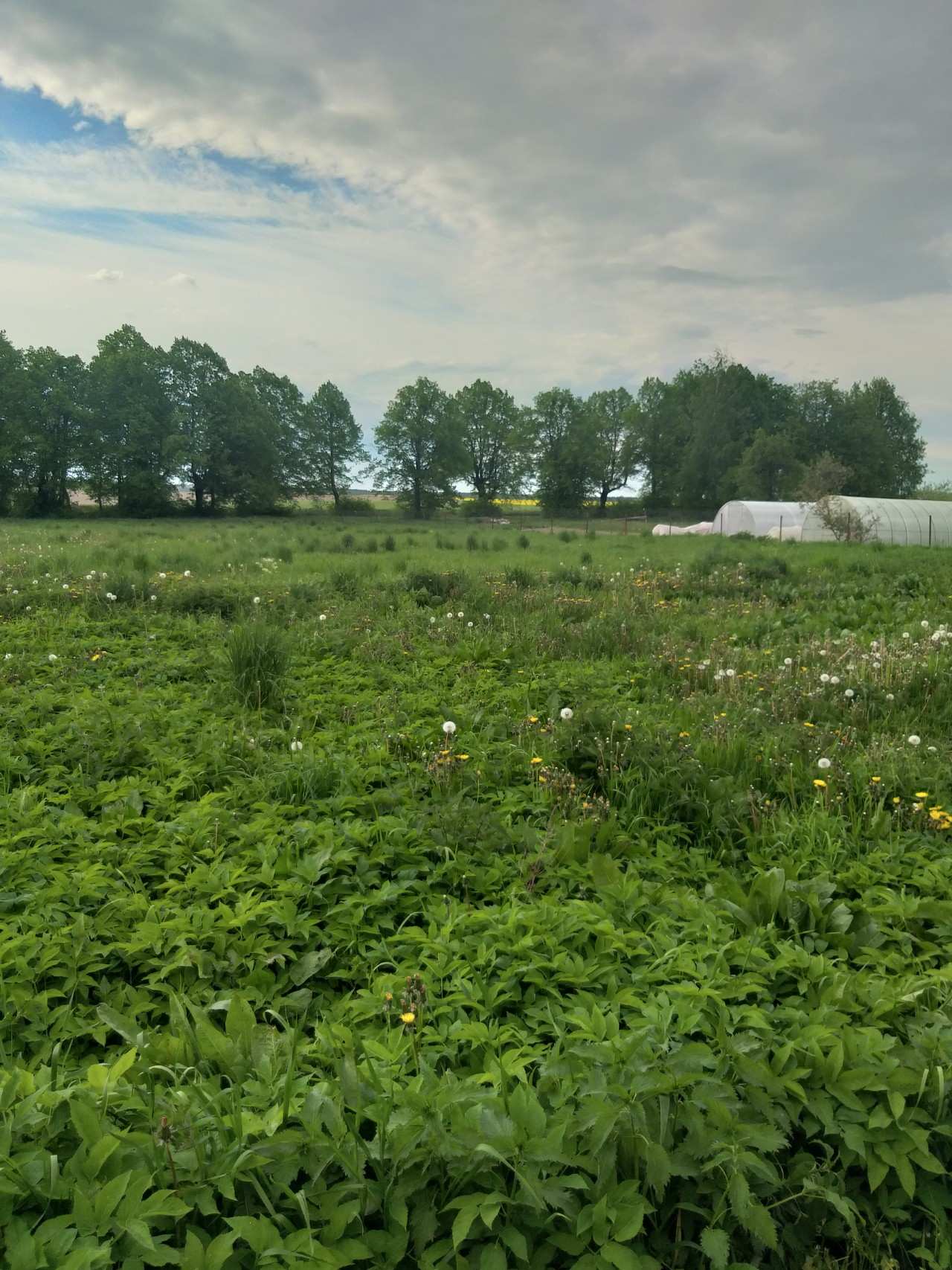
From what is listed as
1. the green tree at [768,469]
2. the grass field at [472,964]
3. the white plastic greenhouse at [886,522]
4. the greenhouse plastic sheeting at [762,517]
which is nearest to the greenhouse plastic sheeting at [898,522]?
the white plastic greenhouse at [886,522]

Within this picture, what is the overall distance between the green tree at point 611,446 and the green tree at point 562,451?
59 cm

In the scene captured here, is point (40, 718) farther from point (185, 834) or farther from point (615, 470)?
point (615, 470)

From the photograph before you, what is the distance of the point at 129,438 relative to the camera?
47.8m

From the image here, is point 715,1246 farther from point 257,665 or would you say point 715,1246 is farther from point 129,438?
point 129,438

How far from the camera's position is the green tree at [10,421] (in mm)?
44188

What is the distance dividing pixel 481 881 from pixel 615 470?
247ft

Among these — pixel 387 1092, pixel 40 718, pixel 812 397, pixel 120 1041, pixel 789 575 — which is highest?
pixel 812 397

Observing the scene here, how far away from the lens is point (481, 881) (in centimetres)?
371

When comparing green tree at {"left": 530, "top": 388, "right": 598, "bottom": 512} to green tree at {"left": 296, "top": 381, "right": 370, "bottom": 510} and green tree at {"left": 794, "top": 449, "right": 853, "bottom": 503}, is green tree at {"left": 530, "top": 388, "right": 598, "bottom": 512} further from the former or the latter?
green tree at {"left": 794, "top": 449, "right": 853, "bottom": 503}

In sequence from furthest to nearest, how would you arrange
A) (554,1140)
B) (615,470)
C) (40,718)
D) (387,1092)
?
(615,470), (40,718), (387,1092), (554,1140)

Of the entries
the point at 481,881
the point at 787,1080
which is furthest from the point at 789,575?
the point at 787,1080

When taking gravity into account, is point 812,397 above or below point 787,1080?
above

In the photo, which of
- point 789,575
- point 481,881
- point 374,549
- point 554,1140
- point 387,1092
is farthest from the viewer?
point 374,549

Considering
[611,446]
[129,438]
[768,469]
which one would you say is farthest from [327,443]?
[768,469]
